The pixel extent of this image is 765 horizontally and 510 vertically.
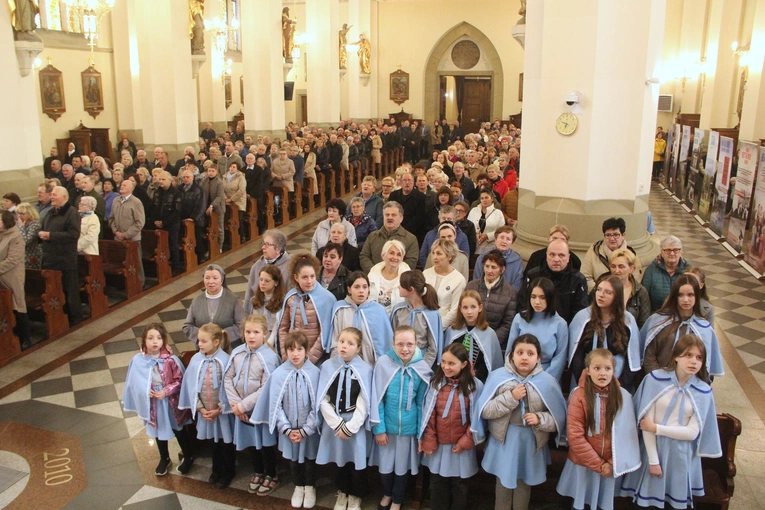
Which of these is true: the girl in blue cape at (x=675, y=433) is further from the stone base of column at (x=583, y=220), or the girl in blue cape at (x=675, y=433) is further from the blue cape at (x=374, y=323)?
the stone base of column at (x=583, y=220)

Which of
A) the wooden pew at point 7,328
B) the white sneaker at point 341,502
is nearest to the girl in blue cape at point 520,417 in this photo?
the white sneaker at point 341,502

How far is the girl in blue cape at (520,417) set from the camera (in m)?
3.86

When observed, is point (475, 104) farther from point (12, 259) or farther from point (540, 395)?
point (540, 395)

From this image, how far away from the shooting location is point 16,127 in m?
9.12

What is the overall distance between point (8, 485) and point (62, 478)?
339mm

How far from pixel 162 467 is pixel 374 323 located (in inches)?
69.9

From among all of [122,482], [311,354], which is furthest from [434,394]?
[122,482]

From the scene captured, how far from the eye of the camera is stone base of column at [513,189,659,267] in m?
6.71

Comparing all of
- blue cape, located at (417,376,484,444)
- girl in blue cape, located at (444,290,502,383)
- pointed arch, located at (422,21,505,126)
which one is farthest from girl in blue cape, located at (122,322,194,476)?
pointed arch, located at (422,21,505,126)

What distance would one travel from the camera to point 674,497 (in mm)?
3832

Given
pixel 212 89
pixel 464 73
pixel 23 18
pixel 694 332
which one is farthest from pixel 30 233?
pixel 464 73

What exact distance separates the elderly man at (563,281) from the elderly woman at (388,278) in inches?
37.6

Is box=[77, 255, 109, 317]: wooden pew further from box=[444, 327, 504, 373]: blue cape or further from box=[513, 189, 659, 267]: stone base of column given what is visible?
box=[444, 327, 504, 373]: blue cape

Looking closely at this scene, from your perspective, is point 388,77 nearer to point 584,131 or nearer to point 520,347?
point 584,131
